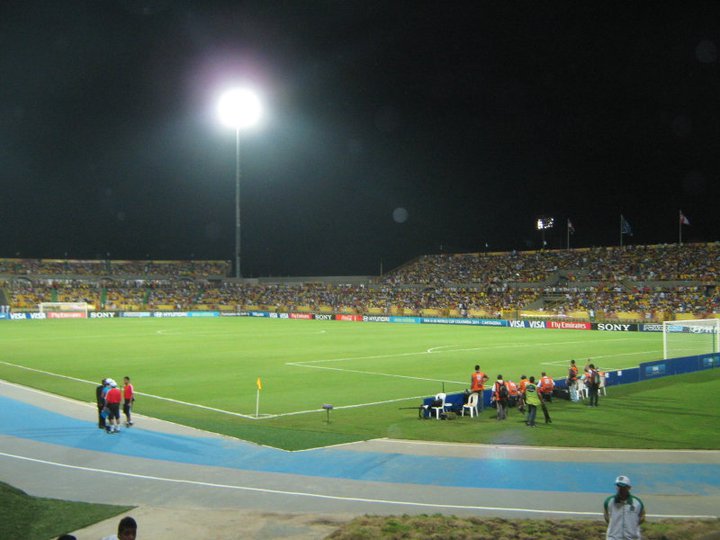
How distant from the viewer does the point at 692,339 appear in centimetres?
4512

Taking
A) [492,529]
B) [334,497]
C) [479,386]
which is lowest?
[334,497]

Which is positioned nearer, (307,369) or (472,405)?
(472,405)

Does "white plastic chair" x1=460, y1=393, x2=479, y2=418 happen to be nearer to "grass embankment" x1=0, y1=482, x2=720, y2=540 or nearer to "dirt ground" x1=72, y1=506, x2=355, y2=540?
"grass embankment" x1=0, y1=482, x2=720, y2=540

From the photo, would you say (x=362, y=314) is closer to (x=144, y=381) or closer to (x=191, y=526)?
(x=144, y=381)

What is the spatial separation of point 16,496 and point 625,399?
726 inches

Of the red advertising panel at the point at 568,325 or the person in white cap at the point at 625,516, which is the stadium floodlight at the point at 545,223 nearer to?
the red advertising panel at the point at 568,325

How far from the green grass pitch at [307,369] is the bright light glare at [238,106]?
86.8 ft

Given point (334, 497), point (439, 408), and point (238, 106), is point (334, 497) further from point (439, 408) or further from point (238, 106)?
point (238, 106)

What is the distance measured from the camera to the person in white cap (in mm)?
7117

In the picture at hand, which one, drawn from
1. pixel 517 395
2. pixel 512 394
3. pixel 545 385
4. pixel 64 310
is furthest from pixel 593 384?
pixel 64 310

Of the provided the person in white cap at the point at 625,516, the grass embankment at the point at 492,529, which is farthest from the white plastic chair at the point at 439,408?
the person in white cap at the point at 625,516

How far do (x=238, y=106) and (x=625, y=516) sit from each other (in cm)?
6806

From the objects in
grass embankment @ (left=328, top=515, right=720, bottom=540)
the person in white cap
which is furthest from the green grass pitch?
the person in white cap

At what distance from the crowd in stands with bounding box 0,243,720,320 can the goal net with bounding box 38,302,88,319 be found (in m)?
6.79
